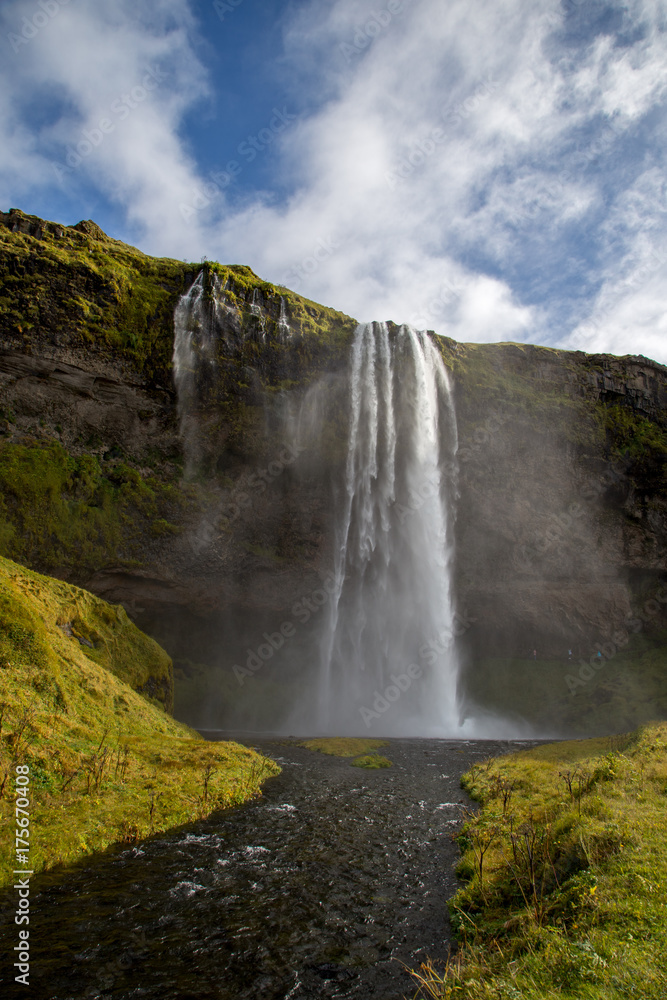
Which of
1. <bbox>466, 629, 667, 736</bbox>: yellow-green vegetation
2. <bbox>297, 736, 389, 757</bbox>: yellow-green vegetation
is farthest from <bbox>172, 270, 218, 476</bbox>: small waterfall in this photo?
<bbox>466, 629, 667, 736</bbox>: yellow-green vegetation

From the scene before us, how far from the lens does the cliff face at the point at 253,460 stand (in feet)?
118

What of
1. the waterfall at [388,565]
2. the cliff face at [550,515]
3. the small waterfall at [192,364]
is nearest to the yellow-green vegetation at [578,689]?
the cliff face at [550,515]

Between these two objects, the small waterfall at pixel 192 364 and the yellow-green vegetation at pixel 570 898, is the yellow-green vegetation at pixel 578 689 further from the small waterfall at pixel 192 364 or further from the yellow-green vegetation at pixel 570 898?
the small waterfall at pixel 192 364

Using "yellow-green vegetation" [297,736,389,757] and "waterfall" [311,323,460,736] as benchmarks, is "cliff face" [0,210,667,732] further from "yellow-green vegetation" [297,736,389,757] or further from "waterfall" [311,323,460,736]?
"yellow-green vegetation" [297,736,389,757]

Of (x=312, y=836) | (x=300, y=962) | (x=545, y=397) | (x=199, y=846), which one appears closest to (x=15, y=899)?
(x=199, y=846)

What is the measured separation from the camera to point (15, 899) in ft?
26.0

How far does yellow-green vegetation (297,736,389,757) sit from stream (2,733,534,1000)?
12490mm

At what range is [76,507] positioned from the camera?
117 ft

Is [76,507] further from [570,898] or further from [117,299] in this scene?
[570,898]

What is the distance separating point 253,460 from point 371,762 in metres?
26.6

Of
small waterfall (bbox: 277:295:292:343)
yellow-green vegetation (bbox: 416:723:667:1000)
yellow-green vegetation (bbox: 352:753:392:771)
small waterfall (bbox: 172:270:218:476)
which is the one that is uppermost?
small waterfall (bbox: 277:295:292:343)

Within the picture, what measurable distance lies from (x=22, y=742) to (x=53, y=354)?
31.2 meters

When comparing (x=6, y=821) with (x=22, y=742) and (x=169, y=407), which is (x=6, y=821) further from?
(x=169, y=407)

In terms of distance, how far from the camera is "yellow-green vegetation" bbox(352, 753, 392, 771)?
22086mm
